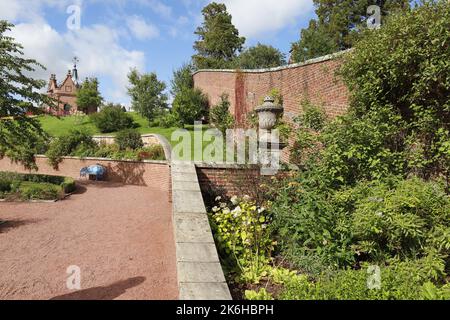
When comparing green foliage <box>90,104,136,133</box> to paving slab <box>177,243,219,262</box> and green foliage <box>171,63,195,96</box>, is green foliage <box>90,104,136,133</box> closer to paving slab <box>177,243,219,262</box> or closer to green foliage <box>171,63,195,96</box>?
green foliage <box>171,63,195,96</box>

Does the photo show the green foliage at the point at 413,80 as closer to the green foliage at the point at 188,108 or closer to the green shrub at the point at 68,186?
the green shrub at the point at 68,186

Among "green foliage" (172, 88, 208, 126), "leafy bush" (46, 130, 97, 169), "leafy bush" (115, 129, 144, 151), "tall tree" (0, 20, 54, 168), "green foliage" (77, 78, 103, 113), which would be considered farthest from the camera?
"green foliage" (77, 78, 103, 113)

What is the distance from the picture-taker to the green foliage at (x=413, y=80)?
3.87 metres

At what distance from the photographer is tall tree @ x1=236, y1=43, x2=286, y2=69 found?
21172mm

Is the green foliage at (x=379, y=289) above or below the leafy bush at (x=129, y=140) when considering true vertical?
below

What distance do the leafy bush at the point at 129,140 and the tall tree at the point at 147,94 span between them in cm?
736

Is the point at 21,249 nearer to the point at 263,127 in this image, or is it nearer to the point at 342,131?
the point at 263,127

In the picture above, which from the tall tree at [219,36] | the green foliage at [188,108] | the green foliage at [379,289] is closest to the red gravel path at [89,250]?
the green foliage at [379,289]

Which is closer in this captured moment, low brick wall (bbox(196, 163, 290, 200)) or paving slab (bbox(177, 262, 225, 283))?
paving slab (bbox(177, 262, 225, 283))

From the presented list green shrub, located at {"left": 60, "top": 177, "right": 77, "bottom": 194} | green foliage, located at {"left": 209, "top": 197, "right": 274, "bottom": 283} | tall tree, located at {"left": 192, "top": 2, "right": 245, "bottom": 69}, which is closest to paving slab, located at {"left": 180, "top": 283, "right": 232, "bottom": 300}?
green foliage, located at {"left": 209, "top": 197, "right": 274, "bottom": 283}

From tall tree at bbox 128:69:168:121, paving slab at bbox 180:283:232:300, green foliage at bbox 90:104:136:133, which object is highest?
tall tree at bbox 128:69:168:121

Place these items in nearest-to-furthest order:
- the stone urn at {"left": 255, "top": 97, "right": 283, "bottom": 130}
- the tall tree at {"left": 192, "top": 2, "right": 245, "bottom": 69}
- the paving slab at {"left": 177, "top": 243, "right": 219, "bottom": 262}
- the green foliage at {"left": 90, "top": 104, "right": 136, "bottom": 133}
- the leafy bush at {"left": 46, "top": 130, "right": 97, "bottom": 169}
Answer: the paving slab at {"left": 177, "top": 243, "right": 219, "bottom": 262}
the stone urn at {"left": 255, "top": 97, "right": 283, "bottom": 130}
the leafy bush at {"left": 46, "top": 130, "right": 97, "bottom": 169}
the green foliage at {"left": 90, "top": 104, "right": 136, "bottom": 133}
the tall tree at {"left": 192, "top": 2, "right": 245, "bottom": 69}

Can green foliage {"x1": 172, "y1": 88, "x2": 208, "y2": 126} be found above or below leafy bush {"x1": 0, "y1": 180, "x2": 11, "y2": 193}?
above

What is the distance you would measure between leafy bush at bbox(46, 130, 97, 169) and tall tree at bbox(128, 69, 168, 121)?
20.9ft
